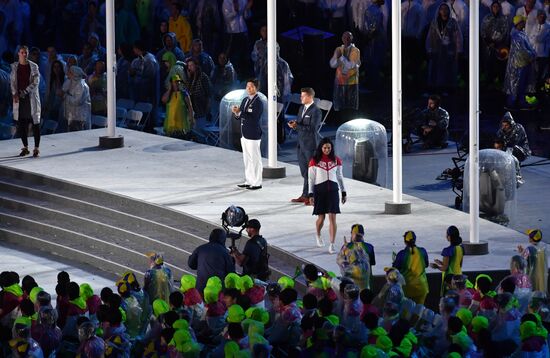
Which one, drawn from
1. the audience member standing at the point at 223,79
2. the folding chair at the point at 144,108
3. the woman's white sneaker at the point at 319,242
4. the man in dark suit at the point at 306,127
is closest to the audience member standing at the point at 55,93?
the folding chair at the point at 144,108

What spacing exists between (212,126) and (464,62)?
6983 millimetres

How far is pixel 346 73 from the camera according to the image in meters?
33.5

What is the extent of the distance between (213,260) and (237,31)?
684 inches

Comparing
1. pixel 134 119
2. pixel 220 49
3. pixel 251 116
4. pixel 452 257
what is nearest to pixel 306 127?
pixel 251 116

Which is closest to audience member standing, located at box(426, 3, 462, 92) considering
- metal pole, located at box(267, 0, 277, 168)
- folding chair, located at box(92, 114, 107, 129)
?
folding chair, located at box(92, 114, 107, 129)

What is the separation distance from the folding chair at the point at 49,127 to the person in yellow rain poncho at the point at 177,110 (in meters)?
2.15

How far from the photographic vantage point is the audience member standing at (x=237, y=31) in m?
37.5

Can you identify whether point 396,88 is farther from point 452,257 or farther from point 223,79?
point 223,79

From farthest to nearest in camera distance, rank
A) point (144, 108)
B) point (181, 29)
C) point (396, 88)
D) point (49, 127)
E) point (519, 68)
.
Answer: point (181, 29) < point (519, 68) < point (144, 108) < point (49, 127) < point (396, 88)

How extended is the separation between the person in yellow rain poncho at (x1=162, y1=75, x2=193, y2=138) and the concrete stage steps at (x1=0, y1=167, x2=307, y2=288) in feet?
13.3

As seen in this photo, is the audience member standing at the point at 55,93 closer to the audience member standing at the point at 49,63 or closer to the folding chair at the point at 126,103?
the audience member standing at the point at 49,63

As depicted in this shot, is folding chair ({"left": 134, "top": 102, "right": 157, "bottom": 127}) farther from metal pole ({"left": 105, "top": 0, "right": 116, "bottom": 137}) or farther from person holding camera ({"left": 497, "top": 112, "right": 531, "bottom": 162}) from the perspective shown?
person holding camera ({"left": 497, "top": 112, "right": 531, "bottom": 162})

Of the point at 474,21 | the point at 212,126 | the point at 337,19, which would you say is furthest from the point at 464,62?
the point at 474,21

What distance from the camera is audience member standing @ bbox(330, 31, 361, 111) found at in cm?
3338
